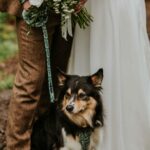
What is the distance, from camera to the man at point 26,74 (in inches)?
201

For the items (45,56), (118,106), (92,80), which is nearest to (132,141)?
(118,106)

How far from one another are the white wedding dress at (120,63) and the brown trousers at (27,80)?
10.7 inches

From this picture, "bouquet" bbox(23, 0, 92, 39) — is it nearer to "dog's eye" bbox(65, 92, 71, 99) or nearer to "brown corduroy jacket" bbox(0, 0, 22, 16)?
"brown corduroy jacket" bbox(0, 0, 22, 16)

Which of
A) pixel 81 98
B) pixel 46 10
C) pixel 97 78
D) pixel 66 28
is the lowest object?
pixel 81 98

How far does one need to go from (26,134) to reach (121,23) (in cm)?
115

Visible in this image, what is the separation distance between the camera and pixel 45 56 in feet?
17.1

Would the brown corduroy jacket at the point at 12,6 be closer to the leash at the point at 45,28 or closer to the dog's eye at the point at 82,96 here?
the leash at the point at 45,28

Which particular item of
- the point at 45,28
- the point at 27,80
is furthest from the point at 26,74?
the point at 45,28

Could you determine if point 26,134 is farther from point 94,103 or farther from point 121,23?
point 121,23

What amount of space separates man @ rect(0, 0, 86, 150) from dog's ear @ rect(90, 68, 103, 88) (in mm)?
387

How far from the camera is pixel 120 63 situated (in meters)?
5.38

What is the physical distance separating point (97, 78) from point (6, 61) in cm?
239

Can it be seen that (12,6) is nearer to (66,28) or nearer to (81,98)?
(66,28)

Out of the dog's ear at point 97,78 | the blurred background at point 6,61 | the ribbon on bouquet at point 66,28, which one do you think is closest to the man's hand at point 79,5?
the ribbon on bouquet at point 66,28
